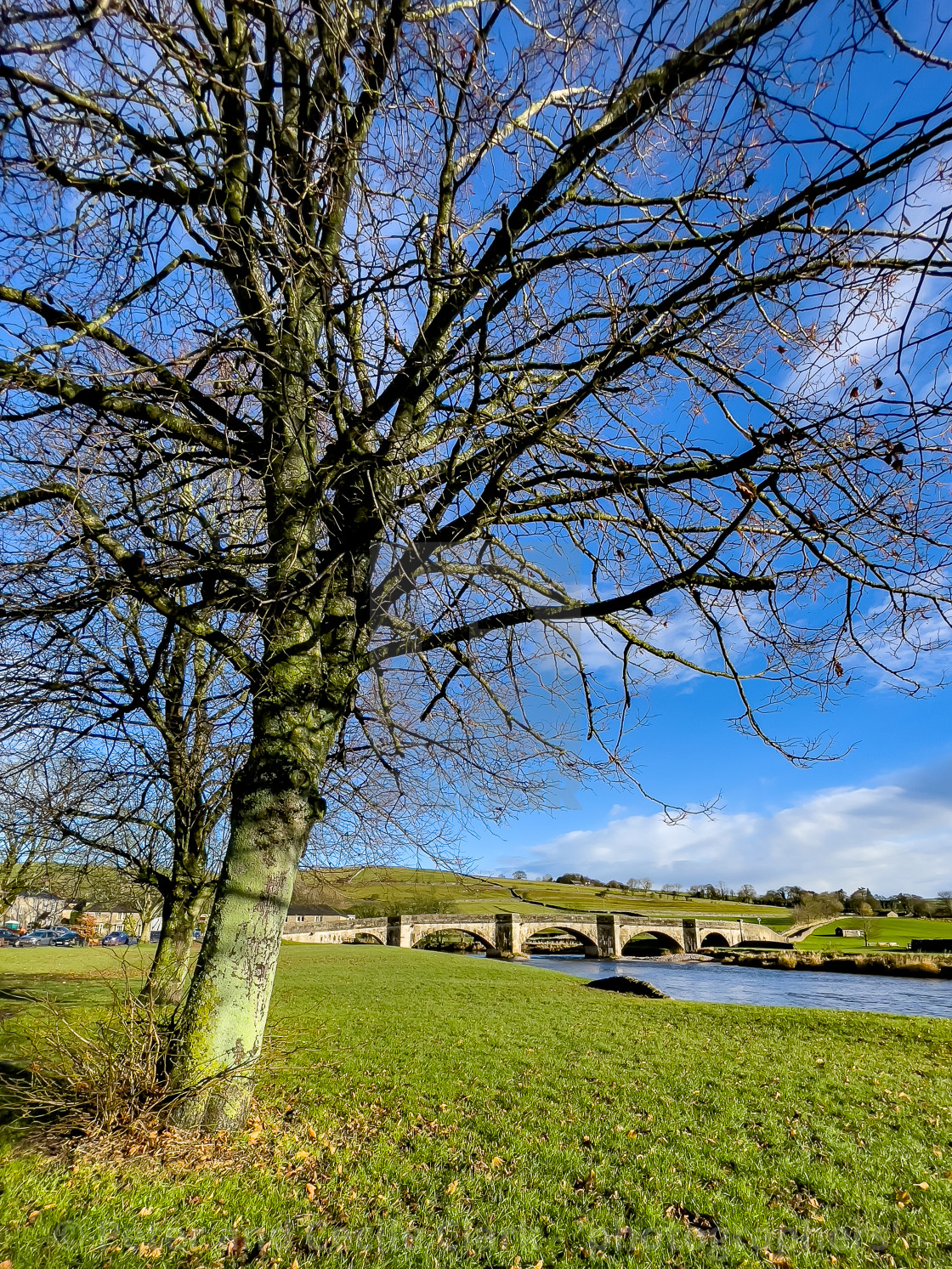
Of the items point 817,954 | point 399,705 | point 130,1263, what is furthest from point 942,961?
point 130,1263

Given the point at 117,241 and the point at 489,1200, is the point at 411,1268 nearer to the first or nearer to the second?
the point at 489,1200

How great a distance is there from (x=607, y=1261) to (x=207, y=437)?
5.82 metres

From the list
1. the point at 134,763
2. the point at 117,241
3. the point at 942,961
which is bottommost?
the point at 942,961

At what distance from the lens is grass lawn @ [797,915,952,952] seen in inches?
2122

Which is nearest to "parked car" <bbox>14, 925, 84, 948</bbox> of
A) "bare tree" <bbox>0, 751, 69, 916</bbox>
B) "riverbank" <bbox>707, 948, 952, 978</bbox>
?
"bare tree" <bbox>0, 751, 69, 916</bbox>

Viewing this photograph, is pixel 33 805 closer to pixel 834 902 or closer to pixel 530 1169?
pixel 530 1169

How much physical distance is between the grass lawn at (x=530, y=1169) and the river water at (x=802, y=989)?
11.6 m

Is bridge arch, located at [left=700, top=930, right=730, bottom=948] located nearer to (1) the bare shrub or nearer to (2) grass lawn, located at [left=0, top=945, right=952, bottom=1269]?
(2) grass lawn, located at [left=0, top=945, right=952, bottom=1269]

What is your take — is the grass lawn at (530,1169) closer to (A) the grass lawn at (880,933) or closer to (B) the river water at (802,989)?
(B) the river water at (802,989)

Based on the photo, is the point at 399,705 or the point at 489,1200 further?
the point at 399,705

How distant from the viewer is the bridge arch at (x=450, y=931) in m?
48.0

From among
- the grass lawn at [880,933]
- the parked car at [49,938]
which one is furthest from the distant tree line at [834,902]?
the parked car at [49,938]

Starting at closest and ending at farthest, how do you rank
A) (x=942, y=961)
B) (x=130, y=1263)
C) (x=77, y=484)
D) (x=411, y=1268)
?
(x=130, y=1263) < (x=411, y=1268) < (x=77, y=484) < (x=942, y=961)

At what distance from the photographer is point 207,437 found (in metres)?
5.04
